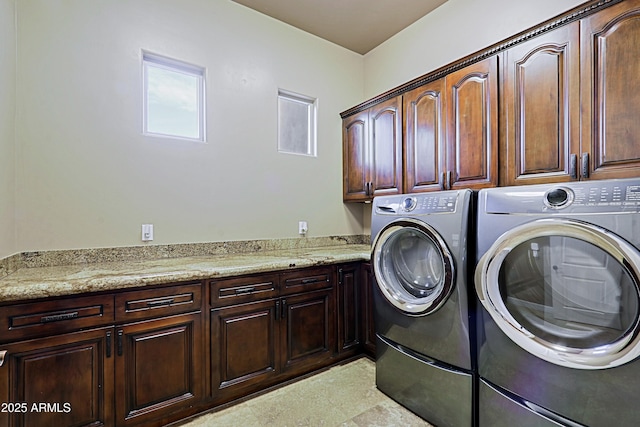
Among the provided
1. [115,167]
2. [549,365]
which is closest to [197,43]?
[115,167]

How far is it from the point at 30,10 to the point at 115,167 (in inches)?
41.1

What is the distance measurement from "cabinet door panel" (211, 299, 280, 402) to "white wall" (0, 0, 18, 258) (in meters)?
1.24

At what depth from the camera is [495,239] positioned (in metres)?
1.54

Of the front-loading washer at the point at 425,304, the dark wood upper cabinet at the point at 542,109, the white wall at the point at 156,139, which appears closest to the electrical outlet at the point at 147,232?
the white wall at the point at 156,139

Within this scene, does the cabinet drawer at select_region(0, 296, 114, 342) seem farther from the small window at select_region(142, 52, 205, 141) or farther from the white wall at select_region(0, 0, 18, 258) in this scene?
the small window at select_region(142, 52, 205, 141)

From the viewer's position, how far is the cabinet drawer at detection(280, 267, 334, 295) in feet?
7.22

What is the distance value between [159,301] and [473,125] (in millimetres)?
2287

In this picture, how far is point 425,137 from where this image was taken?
2.49 m

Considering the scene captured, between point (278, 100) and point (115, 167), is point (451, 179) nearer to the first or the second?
point (278, 100)

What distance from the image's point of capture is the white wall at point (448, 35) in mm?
2225

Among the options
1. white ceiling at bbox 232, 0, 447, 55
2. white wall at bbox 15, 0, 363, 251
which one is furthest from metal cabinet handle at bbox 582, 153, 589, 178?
white wall at bbox 15, 0, 363, 251

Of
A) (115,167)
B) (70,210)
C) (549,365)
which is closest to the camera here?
(549,365)

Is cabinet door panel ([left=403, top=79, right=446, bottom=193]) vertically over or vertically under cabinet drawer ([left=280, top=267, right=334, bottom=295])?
over

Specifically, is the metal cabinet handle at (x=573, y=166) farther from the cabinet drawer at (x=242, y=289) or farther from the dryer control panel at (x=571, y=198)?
the cabinet drawer at (x=242, y=289)
